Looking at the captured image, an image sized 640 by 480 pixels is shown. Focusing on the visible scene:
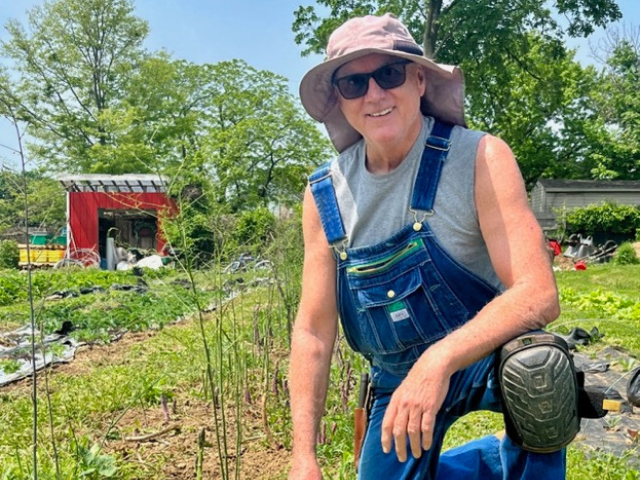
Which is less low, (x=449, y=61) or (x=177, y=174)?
(x=449, y=61)

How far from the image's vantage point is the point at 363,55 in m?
1.82

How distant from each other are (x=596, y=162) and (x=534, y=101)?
4.87 metres

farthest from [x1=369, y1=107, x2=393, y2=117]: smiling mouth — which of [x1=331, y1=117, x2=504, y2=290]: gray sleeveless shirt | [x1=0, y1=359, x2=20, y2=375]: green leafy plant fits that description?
[x1=0, y1=359, x2=20, y2=375]: green leafy plant

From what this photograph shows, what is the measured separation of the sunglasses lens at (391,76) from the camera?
181 cm

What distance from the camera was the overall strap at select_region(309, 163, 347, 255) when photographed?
1.87 metres

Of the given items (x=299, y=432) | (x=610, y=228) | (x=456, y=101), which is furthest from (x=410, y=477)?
(x=610, y=228)

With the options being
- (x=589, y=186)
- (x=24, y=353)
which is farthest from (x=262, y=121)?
(x=24, y=353)

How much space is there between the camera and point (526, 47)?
1945cm

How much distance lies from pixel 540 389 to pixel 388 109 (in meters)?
0.83

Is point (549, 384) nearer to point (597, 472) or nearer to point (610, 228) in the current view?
point (597, 472)

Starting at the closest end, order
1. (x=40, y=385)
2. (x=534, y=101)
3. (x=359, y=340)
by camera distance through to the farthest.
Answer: (x=359, y=340), (x=40, y=385), (x=534, y=101)

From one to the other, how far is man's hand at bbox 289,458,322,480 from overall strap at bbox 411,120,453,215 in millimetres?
748

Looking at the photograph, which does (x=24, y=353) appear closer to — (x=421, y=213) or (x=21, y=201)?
(x=21, y=201)

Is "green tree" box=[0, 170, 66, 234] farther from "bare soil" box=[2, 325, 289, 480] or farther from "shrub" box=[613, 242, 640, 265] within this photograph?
"shrub" box=[613, 242, 640, 265]
